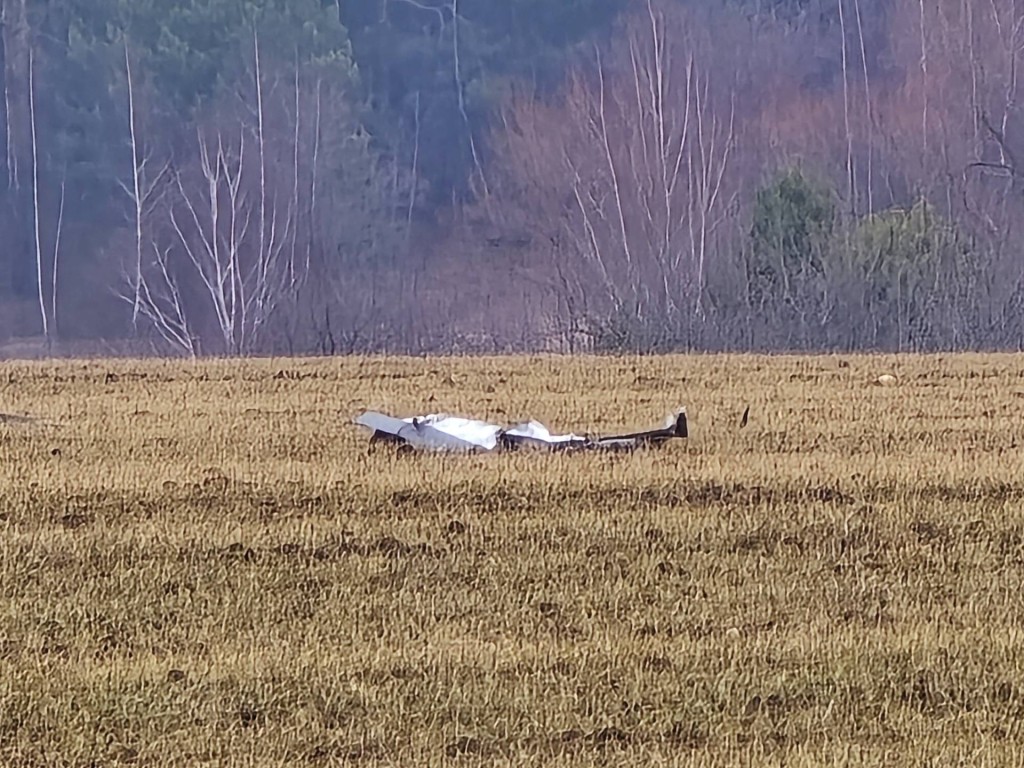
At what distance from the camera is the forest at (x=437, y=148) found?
3114 centimetres

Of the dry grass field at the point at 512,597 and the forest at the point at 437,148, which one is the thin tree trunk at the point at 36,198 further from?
the dry grass field at the point at 512,597

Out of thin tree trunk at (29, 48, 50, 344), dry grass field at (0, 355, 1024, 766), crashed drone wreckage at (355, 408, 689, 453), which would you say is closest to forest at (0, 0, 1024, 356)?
thin tree trunk at (29, 48, 50, 344)

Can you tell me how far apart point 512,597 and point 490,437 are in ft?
8.83

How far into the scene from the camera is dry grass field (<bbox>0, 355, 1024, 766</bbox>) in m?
5.50

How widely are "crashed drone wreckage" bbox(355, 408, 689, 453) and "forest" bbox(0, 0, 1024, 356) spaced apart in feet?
52.5

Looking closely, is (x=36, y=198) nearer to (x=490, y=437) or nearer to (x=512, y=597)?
(x=490, y=437)

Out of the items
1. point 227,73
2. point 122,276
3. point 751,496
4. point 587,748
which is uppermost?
point 227,73

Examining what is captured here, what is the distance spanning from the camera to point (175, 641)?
6.45 meters

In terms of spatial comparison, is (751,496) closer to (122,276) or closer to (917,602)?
Answer: (917,602)

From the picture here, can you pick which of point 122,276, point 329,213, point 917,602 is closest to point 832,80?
point 329,213

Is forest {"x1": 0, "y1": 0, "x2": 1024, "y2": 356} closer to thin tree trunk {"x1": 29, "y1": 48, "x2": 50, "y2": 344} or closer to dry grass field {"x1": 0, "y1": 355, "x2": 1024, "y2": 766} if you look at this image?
thin tree trunk {"x1": 29, "y1": 48, "x2": 50, "y2": 344}

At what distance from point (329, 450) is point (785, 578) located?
10.7 feet

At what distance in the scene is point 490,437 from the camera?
955 cm

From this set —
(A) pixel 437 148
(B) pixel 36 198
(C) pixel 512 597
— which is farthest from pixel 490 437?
(A) pixel 437 148
